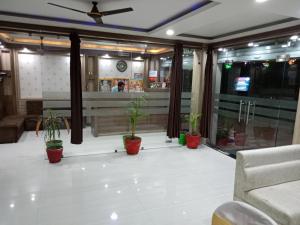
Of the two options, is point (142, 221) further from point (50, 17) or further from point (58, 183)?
point (50, 17)

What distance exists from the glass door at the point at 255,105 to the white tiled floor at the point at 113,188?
2.25 ft

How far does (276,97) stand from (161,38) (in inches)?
96.2

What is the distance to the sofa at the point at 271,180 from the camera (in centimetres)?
197

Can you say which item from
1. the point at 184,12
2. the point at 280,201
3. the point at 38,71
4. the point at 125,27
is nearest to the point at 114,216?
the point at 280,201

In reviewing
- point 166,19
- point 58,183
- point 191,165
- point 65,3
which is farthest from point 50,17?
point 191,165

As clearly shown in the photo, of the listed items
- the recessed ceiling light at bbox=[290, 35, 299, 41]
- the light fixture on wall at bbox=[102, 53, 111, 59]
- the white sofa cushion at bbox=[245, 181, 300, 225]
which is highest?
the light fixture on wall at bbox=[102, 53, 111, 59]

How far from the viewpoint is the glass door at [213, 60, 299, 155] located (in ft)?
11.5

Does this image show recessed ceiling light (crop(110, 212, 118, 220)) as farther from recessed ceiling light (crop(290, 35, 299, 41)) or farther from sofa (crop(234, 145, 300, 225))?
recessed ceiling light (crop(290, 35, 299, 41))

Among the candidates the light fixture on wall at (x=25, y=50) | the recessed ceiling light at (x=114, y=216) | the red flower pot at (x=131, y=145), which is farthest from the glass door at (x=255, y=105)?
the light fixture on wall at (x=25, y=50)

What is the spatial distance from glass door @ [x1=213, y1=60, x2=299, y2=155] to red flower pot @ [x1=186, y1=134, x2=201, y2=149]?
0.60 m

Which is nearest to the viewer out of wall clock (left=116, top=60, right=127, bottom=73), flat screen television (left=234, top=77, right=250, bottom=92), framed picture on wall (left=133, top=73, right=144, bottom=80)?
flat screen television (left=234, top=77, right=250, bottom=92)

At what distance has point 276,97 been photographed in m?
3.63

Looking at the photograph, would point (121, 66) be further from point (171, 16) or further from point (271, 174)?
point (271, 174)

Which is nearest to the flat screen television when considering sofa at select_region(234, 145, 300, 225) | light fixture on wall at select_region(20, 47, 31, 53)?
sofa at select_region(234, 145, 300, 225)
